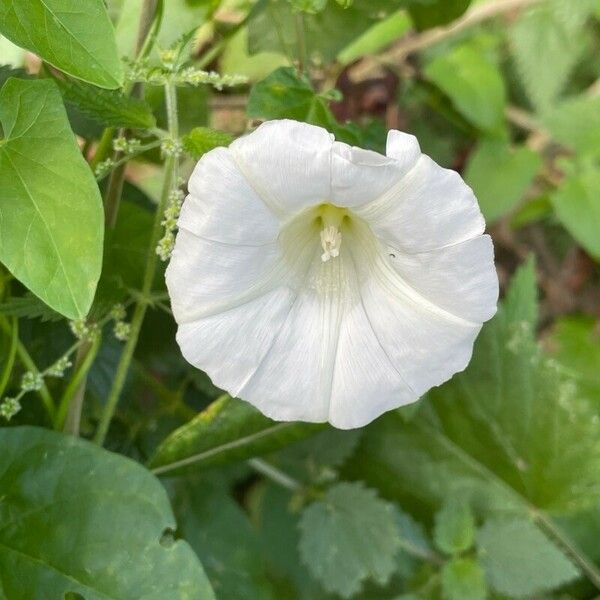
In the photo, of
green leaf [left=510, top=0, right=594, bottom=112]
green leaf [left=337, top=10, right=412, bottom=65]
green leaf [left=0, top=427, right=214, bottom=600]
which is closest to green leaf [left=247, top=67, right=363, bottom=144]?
green leaf [left=0, top=427, right=214, bottom=600]

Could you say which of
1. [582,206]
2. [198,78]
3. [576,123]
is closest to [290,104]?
[198,78]

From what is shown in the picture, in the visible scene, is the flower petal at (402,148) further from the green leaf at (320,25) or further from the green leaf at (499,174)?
the green leaf at (499,174)

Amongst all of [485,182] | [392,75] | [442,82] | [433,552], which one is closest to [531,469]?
[433,552]

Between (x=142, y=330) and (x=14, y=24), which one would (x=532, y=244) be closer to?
(x=142, y=330)

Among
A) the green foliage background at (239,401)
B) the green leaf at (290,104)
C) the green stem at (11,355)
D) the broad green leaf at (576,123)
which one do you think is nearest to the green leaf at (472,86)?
the green foliage background at (239,401)

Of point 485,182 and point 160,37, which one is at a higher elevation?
point 160,37

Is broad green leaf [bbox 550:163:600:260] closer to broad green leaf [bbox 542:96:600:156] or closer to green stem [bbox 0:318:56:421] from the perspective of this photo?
broad green leaf [bbox 542:96:600:156]
